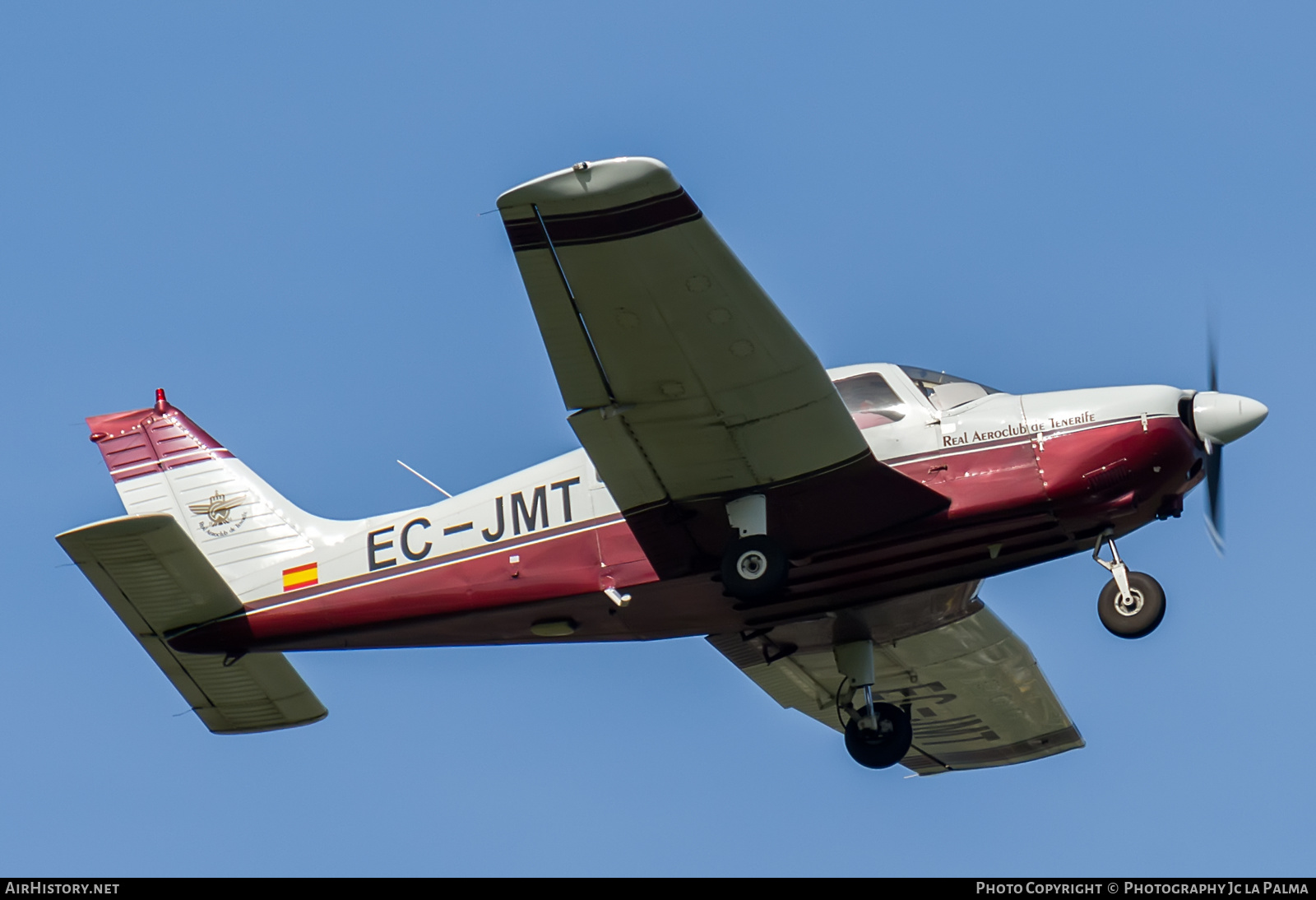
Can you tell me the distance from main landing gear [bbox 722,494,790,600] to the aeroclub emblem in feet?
17.3

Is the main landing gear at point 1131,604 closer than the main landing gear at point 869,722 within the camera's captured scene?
Yes

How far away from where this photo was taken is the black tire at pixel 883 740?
15148mm

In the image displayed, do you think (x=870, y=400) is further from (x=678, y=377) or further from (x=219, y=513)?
(x=219, y=513)

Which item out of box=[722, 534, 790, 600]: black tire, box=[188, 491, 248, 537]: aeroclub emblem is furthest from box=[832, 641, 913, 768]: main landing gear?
box=[188, 491, 248, 537]: aeroclub emblem

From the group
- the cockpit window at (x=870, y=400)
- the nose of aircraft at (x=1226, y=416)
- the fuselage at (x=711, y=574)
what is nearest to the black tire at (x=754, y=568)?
the fuselage at (x=711, y=574)

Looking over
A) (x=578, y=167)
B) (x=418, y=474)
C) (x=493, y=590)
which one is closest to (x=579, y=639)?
Result: (x=493, y=590)

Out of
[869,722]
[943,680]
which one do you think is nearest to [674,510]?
[869,722]

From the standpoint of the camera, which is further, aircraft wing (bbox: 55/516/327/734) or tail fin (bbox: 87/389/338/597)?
tail fin (bbox: 87/389/338/597)

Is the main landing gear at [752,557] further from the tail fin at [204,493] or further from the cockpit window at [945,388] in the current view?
the tail fin at [204,493]

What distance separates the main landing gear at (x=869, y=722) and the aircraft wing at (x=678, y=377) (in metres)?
2.48

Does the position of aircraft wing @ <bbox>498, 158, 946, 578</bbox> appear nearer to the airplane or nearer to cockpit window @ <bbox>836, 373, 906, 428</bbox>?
the airplane

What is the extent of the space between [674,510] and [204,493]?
209 inches

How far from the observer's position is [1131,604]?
1270cm

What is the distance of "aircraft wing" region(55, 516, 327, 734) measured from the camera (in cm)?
1418
